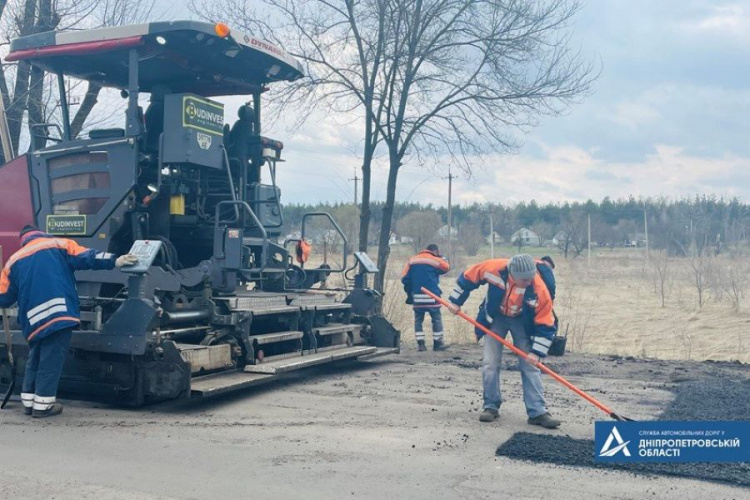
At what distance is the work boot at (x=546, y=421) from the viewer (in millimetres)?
7188

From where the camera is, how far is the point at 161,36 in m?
8.18

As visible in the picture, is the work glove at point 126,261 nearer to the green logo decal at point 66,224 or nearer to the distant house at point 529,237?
the green logo decal at point 66,224

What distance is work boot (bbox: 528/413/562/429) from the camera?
23.6 feet

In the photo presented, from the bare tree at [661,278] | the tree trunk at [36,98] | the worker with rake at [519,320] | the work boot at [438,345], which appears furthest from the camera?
the bare tree at [661,278]

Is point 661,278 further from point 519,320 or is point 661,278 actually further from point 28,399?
point 28,399

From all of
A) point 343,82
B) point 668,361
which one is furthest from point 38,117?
point 668,361

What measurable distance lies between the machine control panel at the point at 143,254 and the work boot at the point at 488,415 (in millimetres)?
3293

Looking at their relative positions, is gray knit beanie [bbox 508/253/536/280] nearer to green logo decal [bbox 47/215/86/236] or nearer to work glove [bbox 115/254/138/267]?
work glove [bbox 115/254/138/267]

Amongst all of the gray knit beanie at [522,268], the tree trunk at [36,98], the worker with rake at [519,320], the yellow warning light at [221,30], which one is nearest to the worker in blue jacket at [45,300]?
the yellow warning light at [221,30]

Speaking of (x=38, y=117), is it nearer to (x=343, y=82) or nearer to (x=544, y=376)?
(x=343, y=82)

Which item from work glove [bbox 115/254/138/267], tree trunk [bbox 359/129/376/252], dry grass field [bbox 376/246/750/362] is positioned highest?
tree trunk [bbox 359/129/376/252]

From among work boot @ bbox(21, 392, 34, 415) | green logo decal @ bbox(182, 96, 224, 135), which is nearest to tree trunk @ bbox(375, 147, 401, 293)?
green logo decal @ bbox(182, 96, 224, 135)

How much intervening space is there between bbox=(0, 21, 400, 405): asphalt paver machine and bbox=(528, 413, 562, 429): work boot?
8.83ft

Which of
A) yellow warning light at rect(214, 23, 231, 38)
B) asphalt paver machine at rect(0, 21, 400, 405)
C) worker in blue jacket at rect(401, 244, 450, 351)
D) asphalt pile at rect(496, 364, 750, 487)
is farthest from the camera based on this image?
worker in blue jacket at rect(401, 244, 450, 351)
